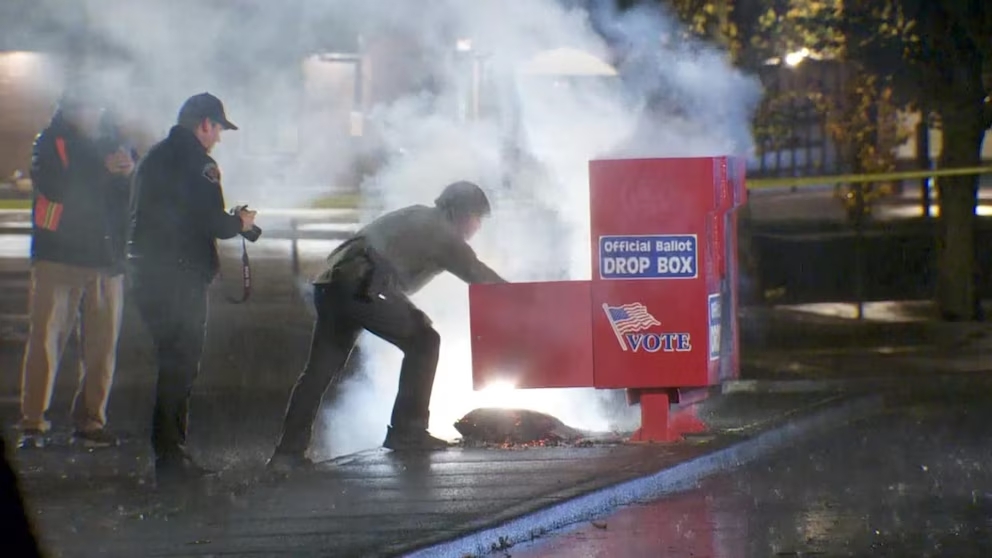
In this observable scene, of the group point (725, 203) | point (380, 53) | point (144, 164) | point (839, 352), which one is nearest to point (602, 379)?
point (725, 203)

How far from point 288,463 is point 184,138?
5.23 ft

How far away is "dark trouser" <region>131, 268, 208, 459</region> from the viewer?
23.5 feet

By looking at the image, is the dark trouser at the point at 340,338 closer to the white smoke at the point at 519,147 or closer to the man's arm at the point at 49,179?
the white smoke at the point at 519,147

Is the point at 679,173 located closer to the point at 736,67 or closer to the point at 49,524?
the point at 49,524

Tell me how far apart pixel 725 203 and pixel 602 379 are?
1072 mm

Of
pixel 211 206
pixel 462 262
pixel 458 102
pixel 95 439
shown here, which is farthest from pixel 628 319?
pixel 458 102

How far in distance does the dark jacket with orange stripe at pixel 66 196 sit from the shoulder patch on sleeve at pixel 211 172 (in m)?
1.40

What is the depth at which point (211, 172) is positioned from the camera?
7.24m

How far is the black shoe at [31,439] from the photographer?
8188mm

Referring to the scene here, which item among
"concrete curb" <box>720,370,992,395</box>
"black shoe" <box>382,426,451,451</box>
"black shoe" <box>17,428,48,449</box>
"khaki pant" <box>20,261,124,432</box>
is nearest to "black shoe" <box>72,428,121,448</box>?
"khaki pant" <box>20,261,124,432</box>

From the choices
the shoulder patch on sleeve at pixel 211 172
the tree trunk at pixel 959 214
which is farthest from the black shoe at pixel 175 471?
the tree trunk at pixel 959 214

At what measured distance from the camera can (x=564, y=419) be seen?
30.7ft

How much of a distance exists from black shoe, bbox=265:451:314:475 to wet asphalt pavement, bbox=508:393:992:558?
150 cm

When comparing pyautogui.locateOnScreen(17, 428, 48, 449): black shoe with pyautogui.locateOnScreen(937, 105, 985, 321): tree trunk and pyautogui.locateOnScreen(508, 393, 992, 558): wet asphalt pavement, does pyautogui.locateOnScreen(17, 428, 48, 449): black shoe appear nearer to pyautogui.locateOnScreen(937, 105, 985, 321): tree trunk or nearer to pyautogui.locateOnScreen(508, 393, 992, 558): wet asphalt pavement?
pyautogui.locateOnScreen(508, 393, 992, 558): wet asphalt pavement
